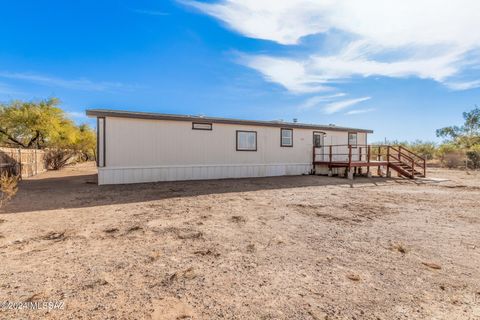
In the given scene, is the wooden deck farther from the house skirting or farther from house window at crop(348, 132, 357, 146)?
house window at crop(348, 132, 357, 146)

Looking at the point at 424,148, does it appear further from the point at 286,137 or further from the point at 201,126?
the point at 201,126

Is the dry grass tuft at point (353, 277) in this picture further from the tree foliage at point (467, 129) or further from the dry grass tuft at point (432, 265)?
the tree foliage at point (467, 129)

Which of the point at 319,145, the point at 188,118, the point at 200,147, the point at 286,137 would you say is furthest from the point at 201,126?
the point at 319,145

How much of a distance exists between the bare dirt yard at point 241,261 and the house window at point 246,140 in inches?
261

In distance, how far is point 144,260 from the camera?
3.09m

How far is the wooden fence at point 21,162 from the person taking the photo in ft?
35.5

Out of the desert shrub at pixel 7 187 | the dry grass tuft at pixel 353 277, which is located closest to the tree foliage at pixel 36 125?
the desert shrub at pixel 7 187

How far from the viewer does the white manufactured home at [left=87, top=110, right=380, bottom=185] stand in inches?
386

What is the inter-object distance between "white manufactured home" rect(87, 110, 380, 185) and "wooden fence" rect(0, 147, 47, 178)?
16.6 ft

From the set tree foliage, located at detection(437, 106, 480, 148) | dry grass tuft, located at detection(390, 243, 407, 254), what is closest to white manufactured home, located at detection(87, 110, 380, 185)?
dry grass tuft, located at detection(390, 243, 407, 254)

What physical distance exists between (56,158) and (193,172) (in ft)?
48.8

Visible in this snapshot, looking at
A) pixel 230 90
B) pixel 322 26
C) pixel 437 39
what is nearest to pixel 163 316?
pixel 322 26

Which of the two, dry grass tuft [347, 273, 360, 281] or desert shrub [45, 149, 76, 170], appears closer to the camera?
dry grass tuft [347, 273, 360, 281]

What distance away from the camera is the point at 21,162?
12641mm
